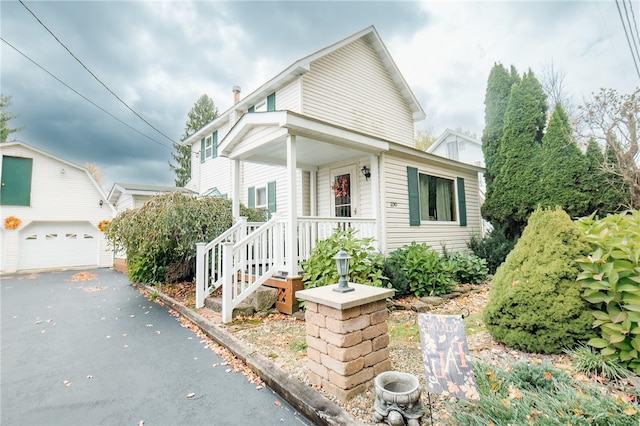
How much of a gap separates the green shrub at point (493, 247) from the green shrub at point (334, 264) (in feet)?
14.1

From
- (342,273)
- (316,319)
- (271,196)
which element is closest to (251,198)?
(271,196)

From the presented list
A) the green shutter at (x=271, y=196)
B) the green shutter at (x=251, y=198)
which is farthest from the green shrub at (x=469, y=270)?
the green shutter at (x=251, y=198)

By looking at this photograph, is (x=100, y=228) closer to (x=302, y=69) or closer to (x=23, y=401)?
(x=302, y=69)

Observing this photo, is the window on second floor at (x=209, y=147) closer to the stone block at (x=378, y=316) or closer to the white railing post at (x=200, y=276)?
the white railing post at (x=200, y=276)

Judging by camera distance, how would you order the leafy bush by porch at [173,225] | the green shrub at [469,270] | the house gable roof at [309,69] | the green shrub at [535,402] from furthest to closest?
the house gable roof at [309,69] < the green shrub at [469,270] < the leafy bush by porch at [173,225] < the green shrub at [535,402]

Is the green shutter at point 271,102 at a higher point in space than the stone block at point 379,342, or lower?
higher

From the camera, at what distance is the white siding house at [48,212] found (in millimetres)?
11594

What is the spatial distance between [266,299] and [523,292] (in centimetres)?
376

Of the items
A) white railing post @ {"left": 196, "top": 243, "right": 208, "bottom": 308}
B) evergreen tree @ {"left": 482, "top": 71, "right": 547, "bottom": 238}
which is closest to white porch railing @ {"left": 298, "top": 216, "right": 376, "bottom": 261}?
white railing post @ {"left": 196, "top": 243, "right": 208, "bottom": 308}

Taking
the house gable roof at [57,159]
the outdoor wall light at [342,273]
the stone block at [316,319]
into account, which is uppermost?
the house gable roof at [57,159]

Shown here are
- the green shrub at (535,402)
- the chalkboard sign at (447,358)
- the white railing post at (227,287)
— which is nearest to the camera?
the green shrub at (535,402)

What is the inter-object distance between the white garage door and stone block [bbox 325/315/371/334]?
15.5 m

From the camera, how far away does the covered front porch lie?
4848 millimetres

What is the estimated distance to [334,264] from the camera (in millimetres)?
4715
